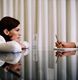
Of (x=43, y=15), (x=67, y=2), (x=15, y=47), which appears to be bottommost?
(x=15, y=47)

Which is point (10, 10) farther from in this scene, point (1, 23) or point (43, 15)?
point (1, 23)

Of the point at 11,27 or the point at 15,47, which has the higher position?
the point at 11,27

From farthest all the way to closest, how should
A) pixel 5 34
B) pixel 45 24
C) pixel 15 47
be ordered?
pixel 45 24 < pixel 5 34 < pixel 15 47

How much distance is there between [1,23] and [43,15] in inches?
47.1

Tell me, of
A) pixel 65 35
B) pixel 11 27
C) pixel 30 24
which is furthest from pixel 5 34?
pixel 65 35

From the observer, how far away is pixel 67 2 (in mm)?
3309

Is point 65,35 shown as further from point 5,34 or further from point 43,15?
point 5,34

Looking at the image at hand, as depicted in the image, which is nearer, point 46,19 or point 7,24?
point 7,24

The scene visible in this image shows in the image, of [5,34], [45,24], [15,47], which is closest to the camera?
[15,47]

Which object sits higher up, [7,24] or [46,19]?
[46,19]

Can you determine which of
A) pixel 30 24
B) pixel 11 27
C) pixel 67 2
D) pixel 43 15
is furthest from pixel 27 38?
pixel 11 27

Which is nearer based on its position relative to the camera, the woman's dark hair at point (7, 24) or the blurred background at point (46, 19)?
the woman's dark hair at point (7, 24)

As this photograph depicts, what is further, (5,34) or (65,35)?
(65,35)

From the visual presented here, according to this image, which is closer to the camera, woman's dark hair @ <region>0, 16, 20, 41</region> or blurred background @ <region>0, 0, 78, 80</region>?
woman's dark hair @ <region>0, 16, 20, 41</region>
